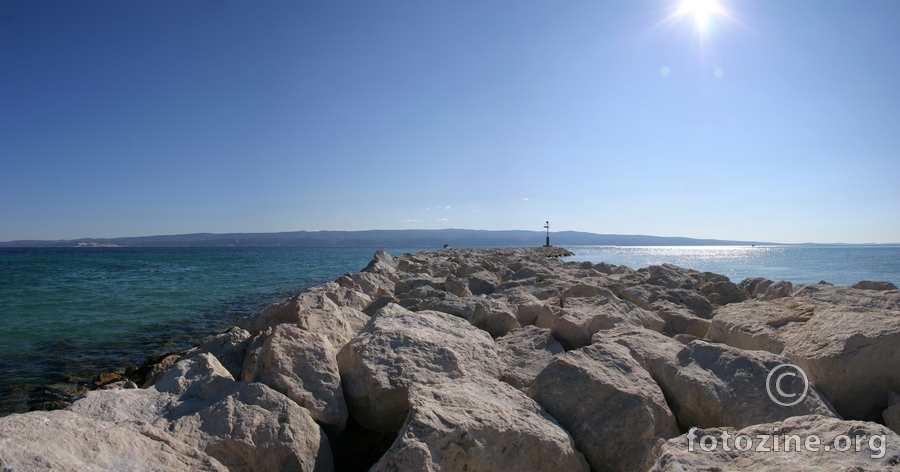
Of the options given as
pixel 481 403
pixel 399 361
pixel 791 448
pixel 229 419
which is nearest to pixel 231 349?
pixel 229 419

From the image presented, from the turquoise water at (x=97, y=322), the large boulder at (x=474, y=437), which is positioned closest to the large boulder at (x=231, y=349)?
the large boulder at (x=474, y=437)

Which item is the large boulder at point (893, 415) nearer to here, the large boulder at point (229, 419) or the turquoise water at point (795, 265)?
the large boulder at point (229, 419)

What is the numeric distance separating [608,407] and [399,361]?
1403 mm

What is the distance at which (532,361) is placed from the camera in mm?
3748

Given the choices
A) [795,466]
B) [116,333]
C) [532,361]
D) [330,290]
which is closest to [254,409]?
[532,361]

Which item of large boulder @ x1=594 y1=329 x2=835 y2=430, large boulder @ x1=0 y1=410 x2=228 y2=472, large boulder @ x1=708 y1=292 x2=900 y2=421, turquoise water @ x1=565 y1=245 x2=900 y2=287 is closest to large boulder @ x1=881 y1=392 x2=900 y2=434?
large boulder @ x1=708 y1=292 x2=900 y2=421

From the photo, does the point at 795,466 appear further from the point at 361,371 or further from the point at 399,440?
the point at 361,371

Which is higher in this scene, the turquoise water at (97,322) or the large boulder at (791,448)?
the large boulder at (791,448)

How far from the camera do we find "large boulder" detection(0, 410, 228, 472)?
Answer: 1.75 meters

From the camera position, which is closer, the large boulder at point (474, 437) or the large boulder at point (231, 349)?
the large boulder at point (474, 437)

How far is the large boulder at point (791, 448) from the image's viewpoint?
1726mm

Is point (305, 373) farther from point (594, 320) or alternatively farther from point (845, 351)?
point (845, 351)

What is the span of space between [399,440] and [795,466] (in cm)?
165

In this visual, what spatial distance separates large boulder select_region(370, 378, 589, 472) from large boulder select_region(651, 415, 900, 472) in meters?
0.67
